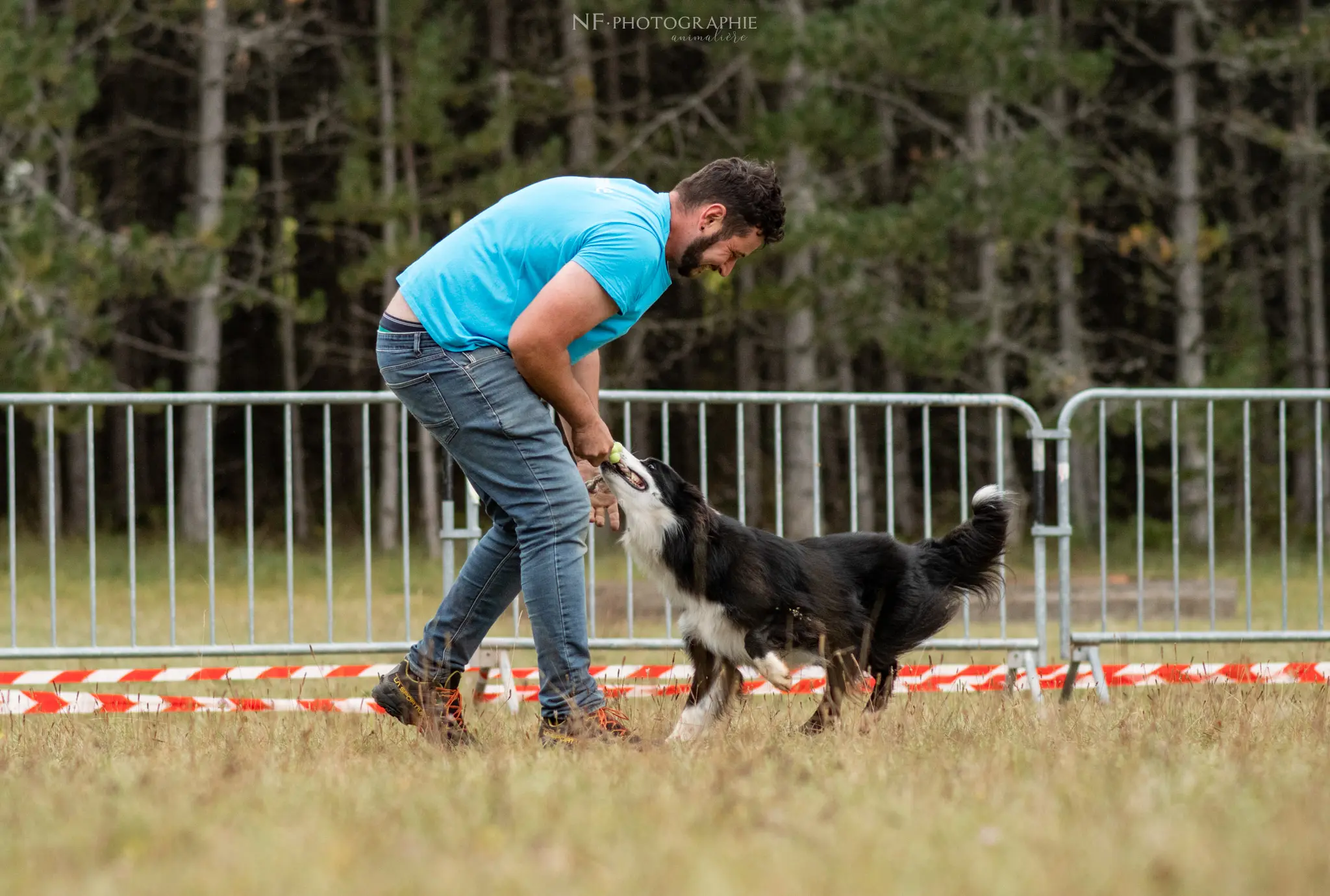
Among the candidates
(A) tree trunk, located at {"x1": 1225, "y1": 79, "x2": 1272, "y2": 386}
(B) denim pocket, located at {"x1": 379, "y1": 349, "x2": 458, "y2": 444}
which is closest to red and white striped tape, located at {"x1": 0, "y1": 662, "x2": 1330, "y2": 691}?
(B) denim pocket, located at {"x1": 379, "y1": 349, "x2": 458, "y2": 444}

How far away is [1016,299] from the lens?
54.7ft

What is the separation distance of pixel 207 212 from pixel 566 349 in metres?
13.0

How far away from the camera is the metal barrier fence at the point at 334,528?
20.3 ft

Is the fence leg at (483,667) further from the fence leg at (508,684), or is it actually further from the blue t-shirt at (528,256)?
the blue t-shirt at (528,256)

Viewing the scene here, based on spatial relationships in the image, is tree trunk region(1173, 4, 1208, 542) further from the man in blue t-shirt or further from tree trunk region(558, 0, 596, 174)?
the man in blue t-shirt

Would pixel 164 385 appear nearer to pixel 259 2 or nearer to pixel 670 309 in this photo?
pixel 259 2

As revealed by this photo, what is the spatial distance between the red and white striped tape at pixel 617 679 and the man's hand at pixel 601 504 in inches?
28.9

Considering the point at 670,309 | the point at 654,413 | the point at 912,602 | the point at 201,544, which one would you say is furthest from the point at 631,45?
the point at 912,602

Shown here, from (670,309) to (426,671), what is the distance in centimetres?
1692

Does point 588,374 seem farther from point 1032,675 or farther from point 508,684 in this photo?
point 1032,675

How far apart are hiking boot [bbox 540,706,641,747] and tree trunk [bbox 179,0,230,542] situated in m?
12.5

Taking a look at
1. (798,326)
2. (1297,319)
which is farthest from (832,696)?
(1297,319)

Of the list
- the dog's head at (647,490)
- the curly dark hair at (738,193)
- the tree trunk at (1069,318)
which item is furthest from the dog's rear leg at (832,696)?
the tree trunk at (1069,318)

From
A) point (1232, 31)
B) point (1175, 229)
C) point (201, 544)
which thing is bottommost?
point (201, 544)
